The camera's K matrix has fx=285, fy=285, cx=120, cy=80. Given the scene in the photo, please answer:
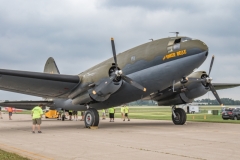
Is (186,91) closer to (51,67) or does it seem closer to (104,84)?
(104,84)

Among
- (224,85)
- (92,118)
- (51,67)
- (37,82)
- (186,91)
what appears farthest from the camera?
(51,67)

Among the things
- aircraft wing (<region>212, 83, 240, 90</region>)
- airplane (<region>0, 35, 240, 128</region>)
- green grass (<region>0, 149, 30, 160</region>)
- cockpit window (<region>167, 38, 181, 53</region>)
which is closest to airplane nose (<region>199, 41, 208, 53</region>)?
airplane (<region>0, 35, 240, 128</region>)

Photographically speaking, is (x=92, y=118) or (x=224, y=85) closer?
(x=92, y=118)

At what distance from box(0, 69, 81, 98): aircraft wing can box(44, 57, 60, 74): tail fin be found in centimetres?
732

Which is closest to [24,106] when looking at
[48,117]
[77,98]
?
[48,117]

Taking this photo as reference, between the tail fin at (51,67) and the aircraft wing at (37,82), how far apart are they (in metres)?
7.32

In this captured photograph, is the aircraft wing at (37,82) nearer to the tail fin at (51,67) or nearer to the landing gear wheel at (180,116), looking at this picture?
the tail fin at (51,67)

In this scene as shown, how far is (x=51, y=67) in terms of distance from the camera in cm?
2858

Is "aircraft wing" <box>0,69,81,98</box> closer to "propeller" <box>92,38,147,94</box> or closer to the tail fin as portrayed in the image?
"propeller" <box>92,38,147,94</box>

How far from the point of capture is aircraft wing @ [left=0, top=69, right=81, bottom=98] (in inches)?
677

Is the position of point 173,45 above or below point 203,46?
above

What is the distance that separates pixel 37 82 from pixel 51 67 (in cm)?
1034

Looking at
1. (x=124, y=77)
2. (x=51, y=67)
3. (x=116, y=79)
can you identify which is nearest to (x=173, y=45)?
(x=124, y=77)

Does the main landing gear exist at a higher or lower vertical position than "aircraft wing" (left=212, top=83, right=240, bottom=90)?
lower
